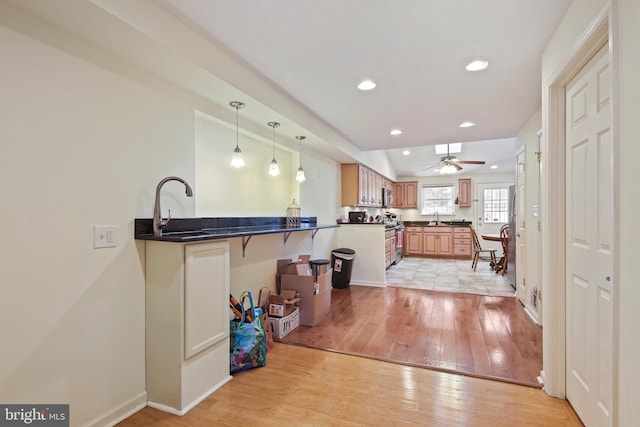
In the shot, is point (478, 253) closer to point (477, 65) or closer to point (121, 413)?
point (477, 65)

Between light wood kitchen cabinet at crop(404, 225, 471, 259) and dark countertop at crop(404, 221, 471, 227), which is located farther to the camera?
dark countertop at crop(404, 221, 471, 227)

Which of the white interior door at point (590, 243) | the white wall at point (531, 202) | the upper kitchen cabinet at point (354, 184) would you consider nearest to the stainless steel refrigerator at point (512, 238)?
the white wall at point (531, 202)

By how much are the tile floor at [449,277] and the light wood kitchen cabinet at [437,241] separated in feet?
2.52

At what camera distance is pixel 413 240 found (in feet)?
28.9

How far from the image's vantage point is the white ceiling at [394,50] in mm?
1715

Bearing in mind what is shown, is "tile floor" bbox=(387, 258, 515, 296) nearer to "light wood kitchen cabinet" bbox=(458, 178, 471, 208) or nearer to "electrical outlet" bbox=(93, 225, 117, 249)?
"light wood kitchen cabinet" bbox=(458, 178, 471, 208)

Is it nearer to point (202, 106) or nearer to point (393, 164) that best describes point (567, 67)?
point (202, 106)

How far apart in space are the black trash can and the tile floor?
31.5 inches

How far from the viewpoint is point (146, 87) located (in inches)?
78.5

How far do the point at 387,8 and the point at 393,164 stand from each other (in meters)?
7.13

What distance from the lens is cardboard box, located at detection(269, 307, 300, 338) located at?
115 inches

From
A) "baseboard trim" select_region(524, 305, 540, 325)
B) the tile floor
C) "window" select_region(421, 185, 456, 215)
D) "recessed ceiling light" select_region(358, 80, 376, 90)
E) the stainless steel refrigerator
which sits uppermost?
"recessed ceiling light" select_region(358, 80, 376, 90)

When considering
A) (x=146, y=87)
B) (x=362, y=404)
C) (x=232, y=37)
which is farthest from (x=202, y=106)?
(x=362, y=404)

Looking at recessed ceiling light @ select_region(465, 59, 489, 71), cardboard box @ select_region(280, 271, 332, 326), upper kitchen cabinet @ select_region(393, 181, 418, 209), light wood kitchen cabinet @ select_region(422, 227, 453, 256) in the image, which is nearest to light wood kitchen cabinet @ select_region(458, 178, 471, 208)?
light wood kitchen cabinet @ select_region(422, 227, 453, 256)
